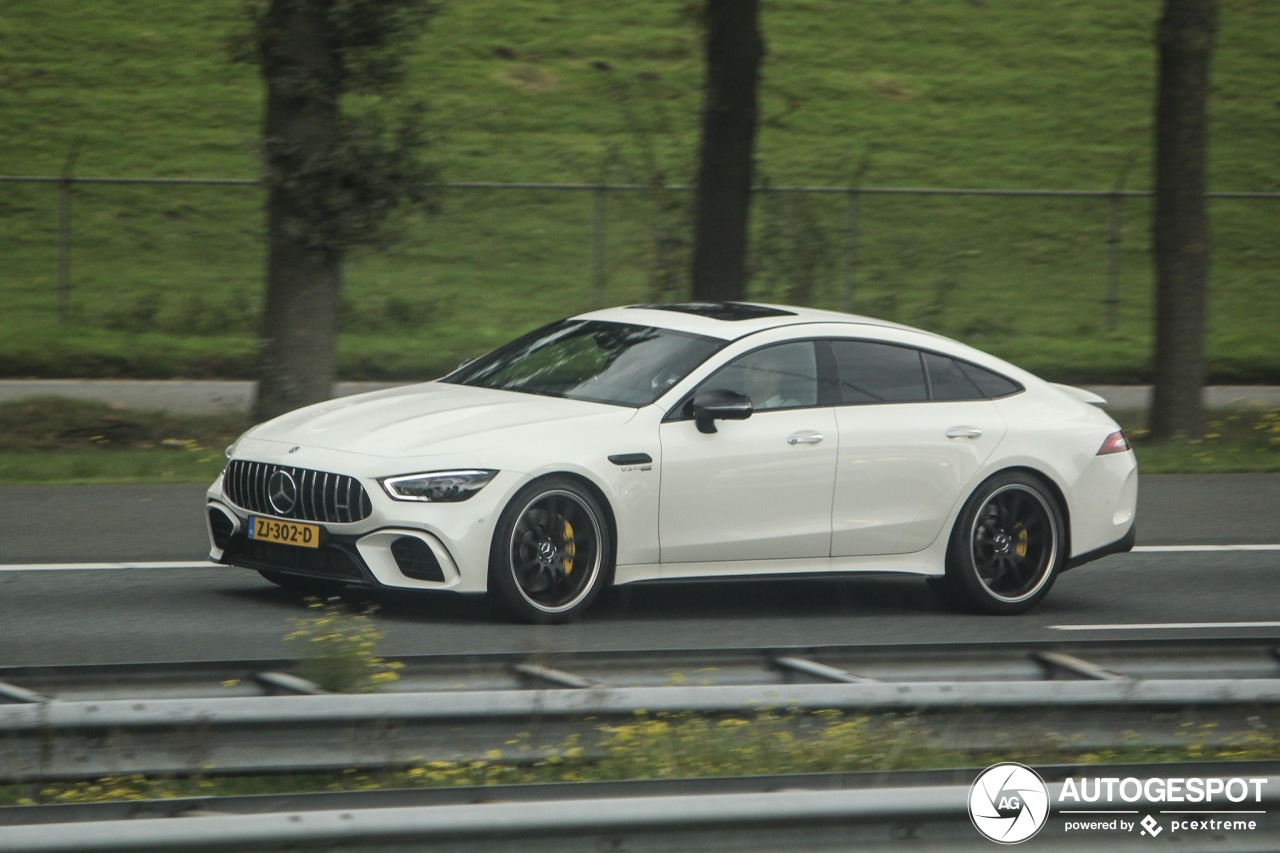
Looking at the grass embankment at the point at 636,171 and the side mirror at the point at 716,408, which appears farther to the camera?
the grass embankment at the point at 636,171

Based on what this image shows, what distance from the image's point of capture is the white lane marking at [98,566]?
9859mm

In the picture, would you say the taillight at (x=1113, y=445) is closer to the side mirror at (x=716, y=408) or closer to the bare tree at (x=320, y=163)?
the side mirror at (x=716, y=408)

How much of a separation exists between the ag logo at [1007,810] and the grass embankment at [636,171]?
1071 cm

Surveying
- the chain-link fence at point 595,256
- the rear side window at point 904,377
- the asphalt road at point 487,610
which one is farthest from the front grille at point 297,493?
the chain-link fence at point 595,256

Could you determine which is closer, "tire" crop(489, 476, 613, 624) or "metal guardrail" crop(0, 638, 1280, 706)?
"metal guardrail" crop(0, 638, 1280, 706)

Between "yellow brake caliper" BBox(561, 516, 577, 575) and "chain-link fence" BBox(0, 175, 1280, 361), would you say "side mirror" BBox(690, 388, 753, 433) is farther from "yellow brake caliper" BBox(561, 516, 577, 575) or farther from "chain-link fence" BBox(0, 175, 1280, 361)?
"chain-link fence" BBox(0, 175, 1280, 361)

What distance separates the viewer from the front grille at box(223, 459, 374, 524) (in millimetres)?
8055

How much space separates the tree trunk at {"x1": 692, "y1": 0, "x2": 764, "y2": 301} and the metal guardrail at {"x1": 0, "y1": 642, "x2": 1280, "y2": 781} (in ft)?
32.1

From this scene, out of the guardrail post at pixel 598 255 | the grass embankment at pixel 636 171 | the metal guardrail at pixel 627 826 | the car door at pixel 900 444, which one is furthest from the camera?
the guardrail post at pixel 598 255

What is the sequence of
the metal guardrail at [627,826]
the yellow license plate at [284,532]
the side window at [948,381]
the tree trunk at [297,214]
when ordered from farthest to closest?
the tree trunk at [297,214] → the side window at [948,381] → the yellow license plate at [284,532] → the metal guardrail at [627,826]

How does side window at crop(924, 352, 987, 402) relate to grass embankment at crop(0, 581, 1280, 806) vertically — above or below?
above

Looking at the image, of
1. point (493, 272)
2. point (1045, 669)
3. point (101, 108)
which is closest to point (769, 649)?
point (1045, 669)

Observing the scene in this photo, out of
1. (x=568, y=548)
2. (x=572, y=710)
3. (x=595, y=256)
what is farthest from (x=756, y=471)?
(x=595, y=256)

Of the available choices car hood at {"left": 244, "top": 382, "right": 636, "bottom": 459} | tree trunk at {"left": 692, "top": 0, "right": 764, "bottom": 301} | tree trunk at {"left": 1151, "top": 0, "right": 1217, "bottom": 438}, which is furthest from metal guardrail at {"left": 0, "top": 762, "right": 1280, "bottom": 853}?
tree trunk at {"left": 1151, "top": 0, "right": 1217, "bottom": 438}
